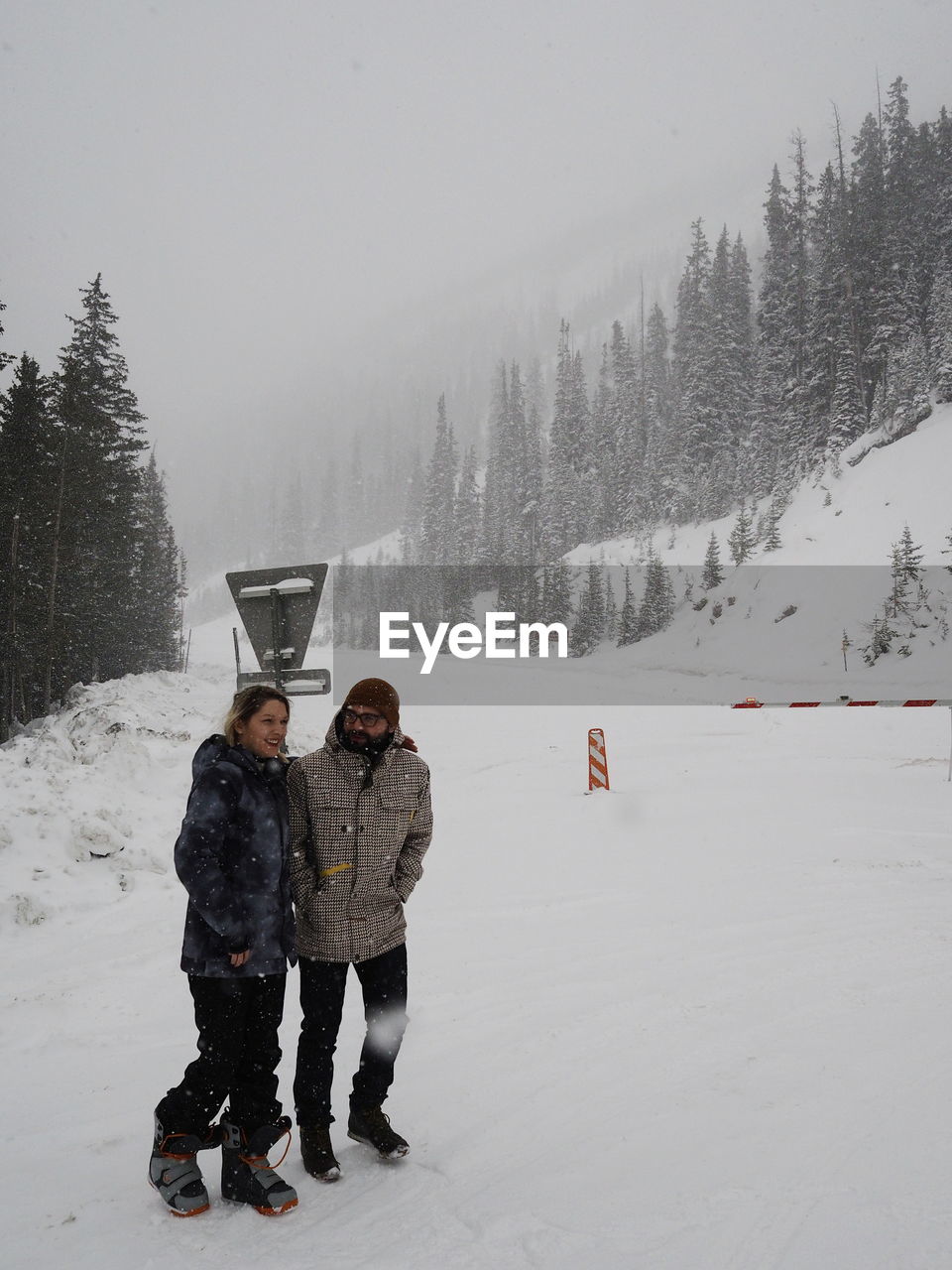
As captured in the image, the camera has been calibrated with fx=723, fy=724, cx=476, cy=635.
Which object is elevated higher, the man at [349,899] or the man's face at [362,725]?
the man's face at [362,725]

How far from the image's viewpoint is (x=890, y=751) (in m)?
13.2

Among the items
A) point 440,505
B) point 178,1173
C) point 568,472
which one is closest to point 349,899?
point 178,1173

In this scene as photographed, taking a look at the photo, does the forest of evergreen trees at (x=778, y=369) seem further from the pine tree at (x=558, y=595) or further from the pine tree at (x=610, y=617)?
the pine tree at (x=610, y=617)

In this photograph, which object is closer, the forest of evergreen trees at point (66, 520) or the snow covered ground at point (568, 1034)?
the snow covered ground at point (568, 1034)

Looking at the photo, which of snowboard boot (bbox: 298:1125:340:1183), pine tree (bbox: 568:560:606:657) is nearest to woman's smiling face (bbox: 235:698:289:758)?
snowboard boot (bbox: 298:1125:340:1183)

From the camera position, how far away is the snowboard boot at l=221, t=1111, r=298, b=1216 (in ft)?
9.09

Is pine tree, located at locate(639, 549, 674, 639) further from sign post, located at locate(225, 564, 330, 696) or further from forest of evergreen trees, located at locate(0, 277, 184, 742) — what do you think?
sign post, located at locate(225, 564, 330, 696)

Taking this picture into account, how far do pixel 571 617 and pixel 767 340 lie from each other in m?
22.8

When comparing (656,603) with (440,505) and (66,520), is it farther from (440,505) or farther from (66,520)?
(440,505)

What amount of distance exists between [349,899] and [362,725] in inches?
29.0

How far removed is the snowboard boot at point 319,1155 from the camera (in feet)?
9.75

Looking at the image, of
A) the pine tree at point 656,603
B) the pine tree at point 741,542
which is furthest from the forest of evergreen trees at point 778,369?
the pine tree at point 656,603

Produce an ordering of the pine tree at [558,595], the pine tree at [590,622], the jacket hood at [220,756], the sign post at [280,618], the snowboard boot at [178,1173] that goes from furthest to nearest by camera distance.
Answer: the pine tree at [558,595] → the pine tree at [590,622] → the sign post at [280,618] → the jacket hood at [220,756] → the snowboard boot at [178,1173]

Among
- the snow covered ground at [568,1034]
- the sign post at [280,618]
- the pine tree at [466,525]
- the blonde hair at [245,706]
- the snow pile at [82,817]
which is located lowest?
the snow covered ground at [568,1034]
